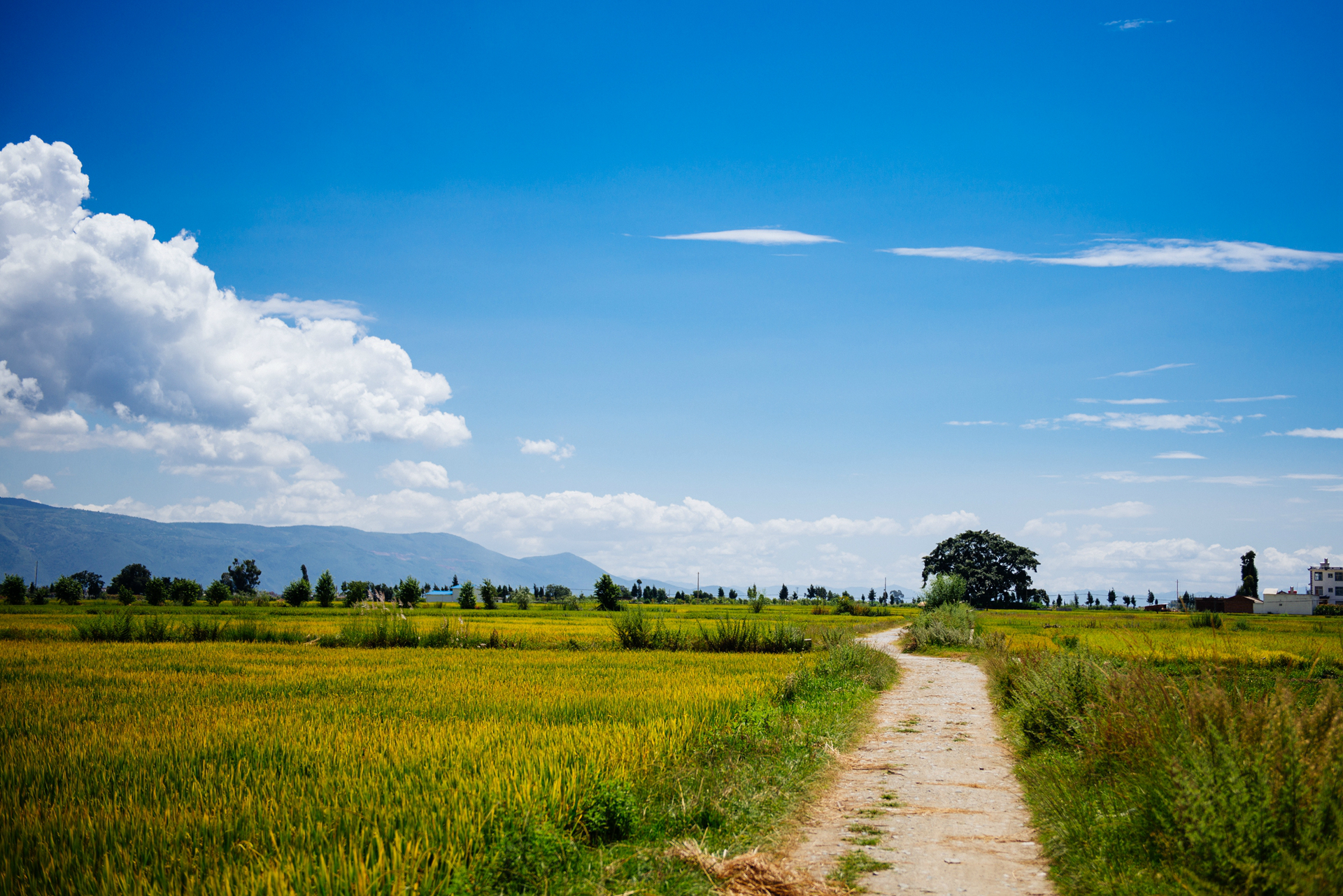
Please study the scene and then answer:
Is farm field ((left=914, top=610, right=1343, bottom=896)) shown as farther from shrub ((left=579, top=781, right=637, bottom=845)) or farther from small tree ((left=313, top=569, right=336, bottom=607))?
small tree ((left=313, top=569, right=336, bottom=607))

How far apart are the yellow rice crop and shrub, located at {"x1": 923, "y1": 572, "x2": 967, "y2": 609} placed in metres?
40.1

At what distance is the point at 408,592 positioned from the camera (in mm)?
66938

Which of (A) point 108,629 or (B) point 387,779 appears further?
(A) point 108,629

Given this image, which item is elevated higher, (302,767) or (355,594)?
(302,767)

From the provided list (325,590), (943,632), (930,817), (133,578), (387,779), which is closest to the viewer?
(387,779)

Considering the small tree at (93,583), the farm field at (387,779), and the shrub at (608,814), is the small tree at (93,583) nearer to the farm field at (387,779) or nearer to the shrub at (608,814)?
the farm field at (387,779)

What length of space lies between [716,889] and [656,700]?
6266 mm

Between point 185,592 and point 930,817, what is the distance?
80880 millimetres

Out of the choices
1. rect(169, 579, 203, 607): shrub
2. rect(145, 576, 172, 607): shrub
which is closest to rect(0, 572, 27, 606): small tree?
rect(145, 576, 172, 607): shrub

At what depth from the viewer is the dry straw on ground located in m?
4.87

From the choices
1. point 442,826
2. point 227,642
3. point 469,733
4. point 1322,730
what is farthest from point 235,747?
point 227,642

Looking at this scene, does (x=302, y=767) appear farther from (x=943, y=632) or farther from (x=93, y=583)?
(x=93, y=583)

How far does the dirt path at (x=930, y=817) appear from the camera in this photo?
5367 millimetres

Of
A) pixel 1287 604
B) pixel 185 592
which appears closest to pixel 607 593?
pixel 185 592
